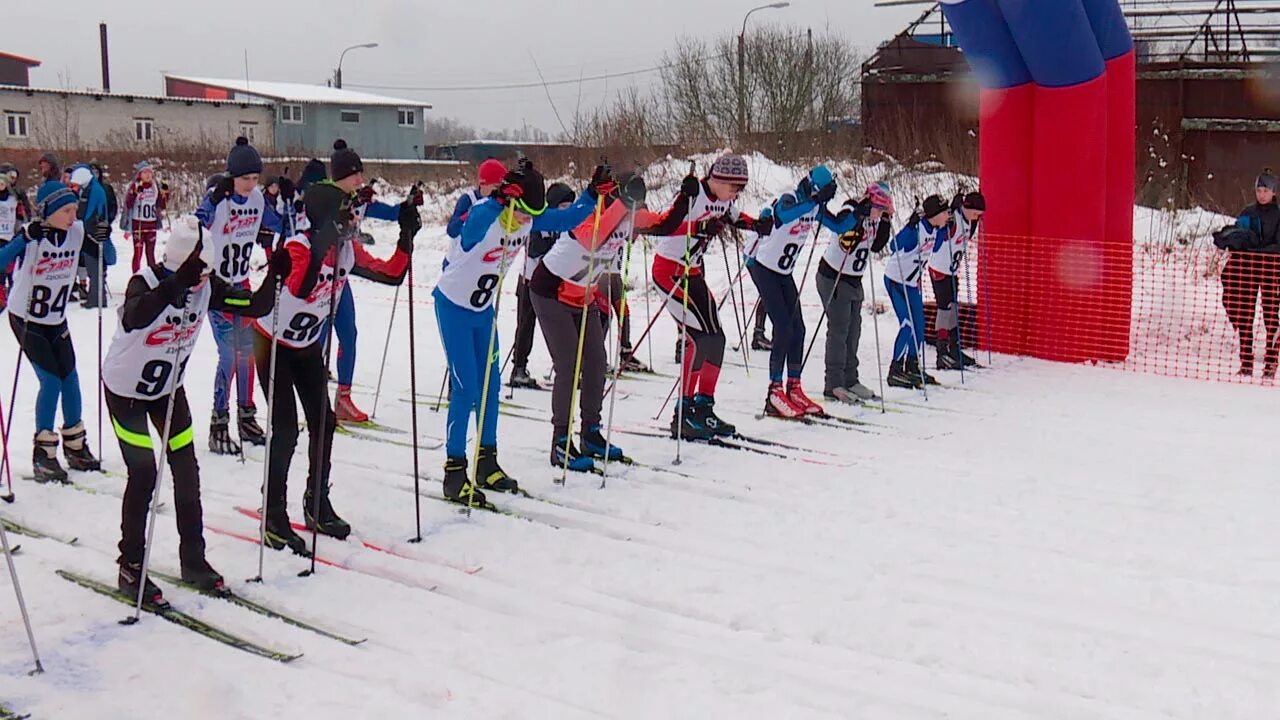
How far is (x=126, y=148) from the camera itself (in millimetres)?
34312

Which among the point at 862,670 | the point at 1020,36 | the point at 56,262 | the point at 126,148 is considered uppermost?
the point at 126,148

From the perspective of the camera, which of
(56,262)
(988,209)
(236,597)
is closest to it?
(236,597)

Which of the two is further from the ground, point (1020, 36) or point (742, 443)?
point (1020, 36)

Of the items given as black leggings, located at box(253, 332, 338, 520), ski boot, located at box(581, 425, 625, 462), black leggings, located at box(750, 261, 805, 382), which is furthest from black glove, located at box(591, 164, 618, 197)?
black leggings, located at box(750, 261, 805, 382)

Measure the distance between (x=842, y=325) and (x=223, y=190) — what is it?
4.33 metres

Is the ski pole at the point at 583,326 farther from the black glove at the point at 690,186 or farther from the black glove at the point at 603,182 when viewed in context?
the black glove at the point at 690,186

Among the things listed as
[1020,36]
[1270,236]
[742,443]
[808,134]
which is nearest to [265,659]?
[742,443]

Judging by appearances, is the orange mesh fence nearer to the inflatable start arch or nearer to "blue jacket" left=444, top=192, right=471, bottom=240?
the inflatable start arch

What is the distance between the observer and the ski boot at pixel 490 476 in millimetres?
5969

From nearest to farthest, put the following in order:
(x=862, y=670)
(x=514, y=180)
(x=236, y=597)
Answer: (x=862, y=670) → (x=236, y=597) → (x=514, y=180)

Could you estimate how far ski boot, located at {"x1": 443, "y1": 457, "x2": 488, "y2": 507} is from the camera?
5.73 metres

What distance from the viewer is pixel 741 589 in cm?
463

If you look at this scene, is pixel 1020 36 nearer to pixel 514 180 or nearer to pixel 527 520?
pixel 514 180

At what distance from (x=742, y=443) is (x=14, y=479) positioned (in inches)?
166
